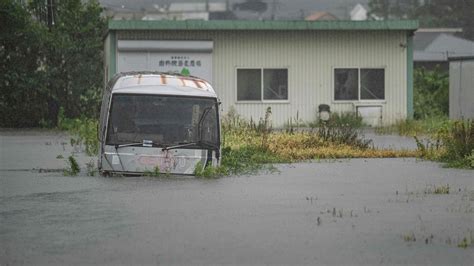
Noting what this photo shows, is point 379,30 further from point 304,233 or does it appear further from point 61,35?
point 304,233

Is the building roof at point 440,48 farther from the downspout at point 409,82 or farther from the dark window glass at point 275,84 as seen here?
the dark window glass at point 275,84

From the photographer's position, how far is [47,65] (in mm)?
33688

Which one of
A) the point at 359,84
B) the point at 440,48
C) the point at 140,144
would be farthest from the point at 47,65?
the point at 440,48

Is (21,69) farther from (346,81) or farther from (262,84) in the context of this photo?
(346,81)

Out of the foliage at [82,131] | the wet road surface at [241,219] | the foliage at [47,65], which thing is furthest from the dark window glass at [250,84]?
the wet road surface at [241,219]

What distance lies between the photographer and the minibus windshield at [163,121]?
15.8 m

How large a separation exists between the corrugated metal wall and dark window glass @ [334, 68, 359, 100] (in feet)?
0.66

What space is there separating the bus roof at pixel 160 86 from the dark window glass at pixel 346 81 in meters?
15.6

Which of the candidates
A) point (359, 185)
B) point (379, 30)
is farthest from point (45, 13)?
point (359, 185)

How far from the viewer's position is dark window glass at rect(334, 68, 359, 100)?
31922 mm

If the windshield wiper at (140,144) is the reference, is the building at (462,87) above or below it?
above

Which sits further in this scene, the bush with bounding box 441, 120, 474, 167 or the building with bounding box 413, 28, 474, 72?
the building with bounding box 413, 28, 474, 72

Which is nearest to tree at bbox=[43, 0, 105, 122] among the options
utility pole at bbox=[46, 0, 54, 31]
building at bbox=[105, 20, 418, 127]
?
utility pole at bbox=[46, 0, 54, 31]

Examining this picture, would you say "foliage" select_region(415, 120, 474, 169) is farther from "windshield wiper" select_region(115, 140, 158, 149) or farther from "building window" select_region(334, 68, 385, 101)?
"building window" select_region(334, 68, 385, 101)
